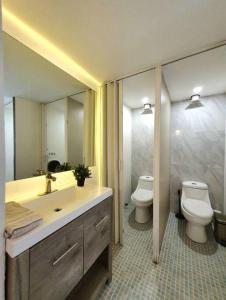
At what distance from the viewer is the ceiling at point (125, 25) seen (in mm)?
887

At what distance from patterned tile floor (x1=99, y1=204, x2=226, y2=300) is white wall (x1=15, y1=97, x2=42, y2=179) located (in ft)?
4.26

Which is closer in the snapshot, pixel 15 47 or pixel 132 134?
pixel 15 47

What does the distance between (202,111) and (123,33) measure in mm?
2011

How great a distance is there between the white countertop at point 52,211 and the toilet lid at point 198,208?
4.38 feet

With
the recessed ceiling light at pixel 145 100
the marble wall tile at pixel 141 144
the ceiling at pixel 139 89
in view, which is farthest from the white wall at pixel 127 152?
the recessed ceiling light at pixel 145 100

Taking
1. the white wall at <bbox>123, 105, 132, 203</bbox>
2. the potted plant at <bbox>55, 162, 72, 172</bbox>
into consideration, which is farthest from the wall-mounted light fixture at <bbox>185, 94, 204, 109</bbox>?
the potted plant at <bbox>55, 162, 72, 172</bbox>

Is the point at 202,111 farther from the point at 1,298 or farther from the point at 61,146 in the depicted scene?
the point at 1,298

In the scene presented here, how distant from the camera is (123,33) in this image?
1.10m

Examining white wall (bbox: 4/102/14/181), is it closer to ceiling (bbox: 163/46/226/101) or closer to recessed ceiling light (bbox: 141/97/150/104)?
ceiling (bbox: 163/46/226/101)

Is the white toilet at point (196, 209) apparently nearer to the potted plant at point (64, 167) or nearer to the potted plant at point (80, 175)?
the potted plant at point (80, 175)

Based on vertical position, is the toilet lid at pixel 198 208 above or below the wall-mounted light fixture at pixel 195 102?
below

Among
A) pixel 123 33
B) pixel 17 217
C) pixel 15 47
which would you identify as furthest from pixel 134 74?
pixel 17 217

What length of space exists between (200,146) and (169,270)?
1917 mm

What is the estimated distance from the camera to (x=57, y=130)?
4.82 feet
